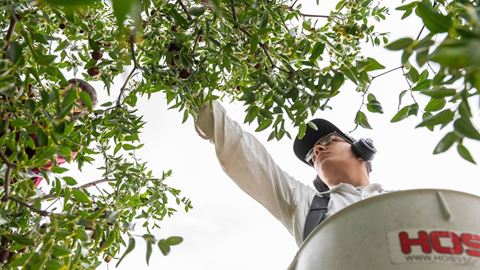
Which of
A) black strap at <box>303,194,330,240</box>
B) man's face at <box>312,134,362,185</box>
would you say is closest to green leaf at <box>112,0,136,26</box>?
black strap at <box>303,194,330,240</box>

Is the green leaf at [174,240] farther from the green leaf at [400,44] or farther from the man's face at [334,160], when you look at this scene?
the man's face at [334,160]

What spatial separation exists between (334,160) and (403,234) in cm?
111

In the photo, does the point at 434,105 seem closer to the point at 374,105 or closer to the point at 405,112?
the point at 405,112

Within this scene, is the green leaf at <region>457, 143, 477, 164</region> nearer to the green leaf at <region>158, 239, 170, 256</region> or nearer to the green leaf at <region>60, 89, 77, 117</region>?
the green leaf at <region>158, 239, 170, 256</region>

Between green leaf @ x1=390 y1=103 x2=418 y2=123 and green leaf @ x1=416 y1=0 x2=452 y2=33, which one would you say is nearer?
green leaf @ x1=416 y1=0 x2=452 y2=33

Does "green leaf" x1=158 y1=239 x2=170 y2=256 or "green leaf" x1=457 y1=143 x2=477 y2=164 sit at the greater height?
"green leaf" x1=158 y1=239 x2=170 y2=256

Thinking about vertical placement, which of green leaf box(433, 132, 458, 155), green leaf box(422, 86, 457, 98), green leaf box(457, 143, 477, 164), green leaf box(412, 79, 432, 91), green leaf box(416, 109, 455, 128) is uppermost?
green leaf box(422, 86, 457, 98)

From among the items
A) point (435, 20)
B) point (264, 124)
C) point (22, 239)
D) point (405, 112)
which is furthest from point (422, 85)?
point (22, 239)

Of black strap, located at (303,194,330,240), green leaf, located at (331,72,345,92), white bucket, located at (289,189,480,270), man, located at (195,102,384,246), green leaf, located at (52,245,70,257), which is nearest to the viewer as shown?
white bucket, located at (289,189,480,270)

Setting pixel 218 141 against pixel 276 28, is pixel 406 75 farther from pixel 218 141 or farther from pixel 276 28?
pixel 218 141

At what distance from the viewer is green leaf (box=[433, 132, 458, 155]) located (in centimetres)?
68

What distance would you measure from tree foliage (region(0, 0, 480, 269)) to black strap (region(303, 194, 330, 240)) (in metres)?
0.34

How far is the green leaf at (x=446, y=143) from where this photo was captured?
683 mm

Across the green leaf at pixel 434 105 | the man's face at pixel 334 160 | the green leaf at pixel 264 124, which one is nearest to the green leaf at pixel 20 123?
the green leaf at pixel 264 124
